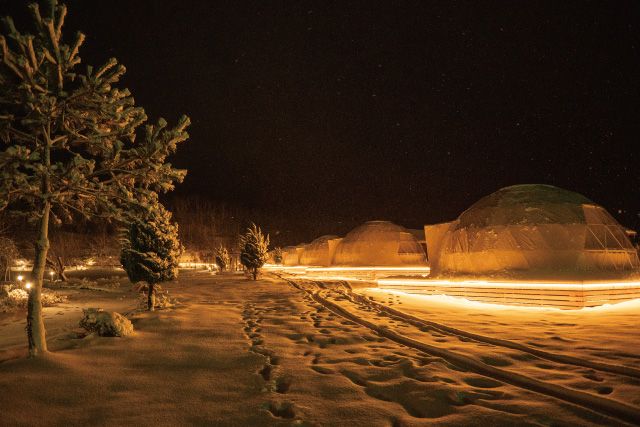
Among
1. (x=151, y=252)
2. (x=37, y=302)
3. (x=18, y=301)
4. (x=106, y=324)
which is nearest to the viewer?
(x=37, y=302)

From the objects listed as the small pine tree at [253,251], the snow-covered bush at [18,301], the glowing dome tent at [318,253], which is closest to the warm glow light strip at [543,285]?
the small pine tree at [253,251]

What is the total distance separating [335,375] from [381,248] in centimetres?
3028

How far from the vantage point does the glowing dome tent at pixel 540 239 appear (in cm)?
1388

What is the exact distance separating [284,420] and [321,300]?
9763 mm

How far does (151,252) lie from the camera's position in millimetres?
10836

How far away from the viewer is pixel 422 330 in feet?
25.7

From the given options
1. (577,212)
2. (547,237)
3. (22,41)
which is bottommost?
(547,237)

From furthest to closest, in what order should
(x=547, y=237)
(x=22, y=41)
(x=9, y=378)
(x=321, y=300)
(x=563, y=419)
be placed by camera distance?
1. (x=547, y=237)
2. (x=321, y=300)
3. (x=22, y=41)
4. (x=9, y=378)
5. (x=563, y=419)

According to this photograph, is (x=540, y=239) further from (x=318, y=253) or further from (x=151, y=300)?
(x=318, y=253)

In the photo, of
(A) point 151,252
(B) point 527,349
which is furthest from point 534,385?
(A) point 151,252

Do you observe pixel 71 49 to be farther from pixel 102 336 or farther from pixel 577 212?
pixel 577 212

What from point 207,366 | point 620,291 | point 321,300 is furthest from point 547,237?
point 207,366

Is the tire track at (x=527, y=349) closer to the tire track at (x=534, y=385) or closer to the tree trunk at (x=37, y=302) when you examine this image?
the tire track at (x=534, y=385)

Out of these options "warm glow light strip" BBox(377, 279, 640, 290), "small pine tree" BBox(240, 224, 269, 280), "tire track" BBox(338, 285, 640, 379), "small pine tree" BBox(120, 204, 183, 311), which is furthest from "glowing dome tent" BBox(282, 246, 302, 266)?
"tire track" BBox(338, 285, 640, 379)
